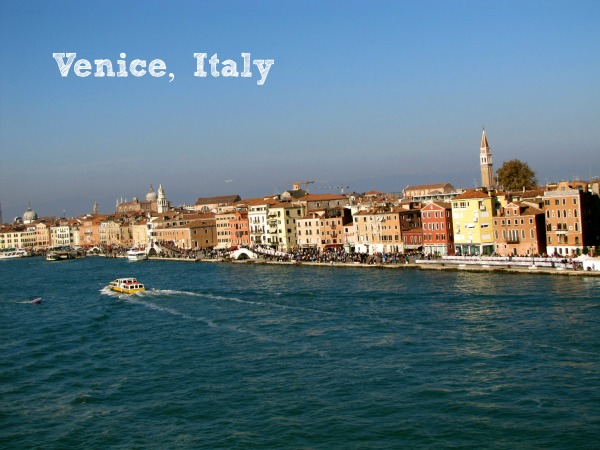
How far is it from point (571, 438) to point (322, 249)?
118 feet

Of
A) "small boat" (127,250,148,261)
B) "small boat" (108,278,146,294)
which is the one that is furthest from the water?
"small boat" (127,250,148,261)

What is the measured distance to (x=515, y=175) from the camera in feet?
167

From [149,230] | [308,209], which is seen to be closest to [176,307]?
[308,209]

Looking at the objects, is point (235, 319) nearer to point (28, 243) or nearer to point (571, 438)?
point (571, 438)

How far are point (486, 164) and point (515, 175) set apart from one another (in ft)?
11.0

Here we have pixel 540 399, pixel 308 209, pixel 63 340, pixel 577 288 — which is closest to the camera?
pixel 540 399

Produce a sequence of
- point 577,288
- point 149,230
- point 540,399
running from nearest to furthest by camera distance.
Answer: point 540,399 < point 577,288 < point 149,230

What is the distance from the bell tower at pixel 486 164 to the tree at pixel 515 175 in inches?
85.6

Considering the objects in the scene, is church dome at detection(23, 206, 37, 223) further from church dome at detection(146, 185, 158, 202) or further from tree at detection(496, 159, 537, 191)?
tree at detection(496, 159, 537, 191)

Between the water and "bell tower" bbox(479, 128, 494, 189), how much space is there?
88.7 ft

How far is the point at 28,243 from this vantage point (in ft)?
304

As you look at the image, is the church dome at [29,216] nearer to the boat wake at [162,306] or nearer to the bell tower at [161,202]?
the bell tower at [161,202]

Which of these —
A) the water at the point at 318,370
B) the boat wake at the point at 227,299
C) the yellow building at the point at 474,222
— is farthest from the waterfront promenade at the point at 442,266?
the boat wake at the point at 227,299

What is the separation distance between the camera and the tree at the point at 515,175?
5012 cm
